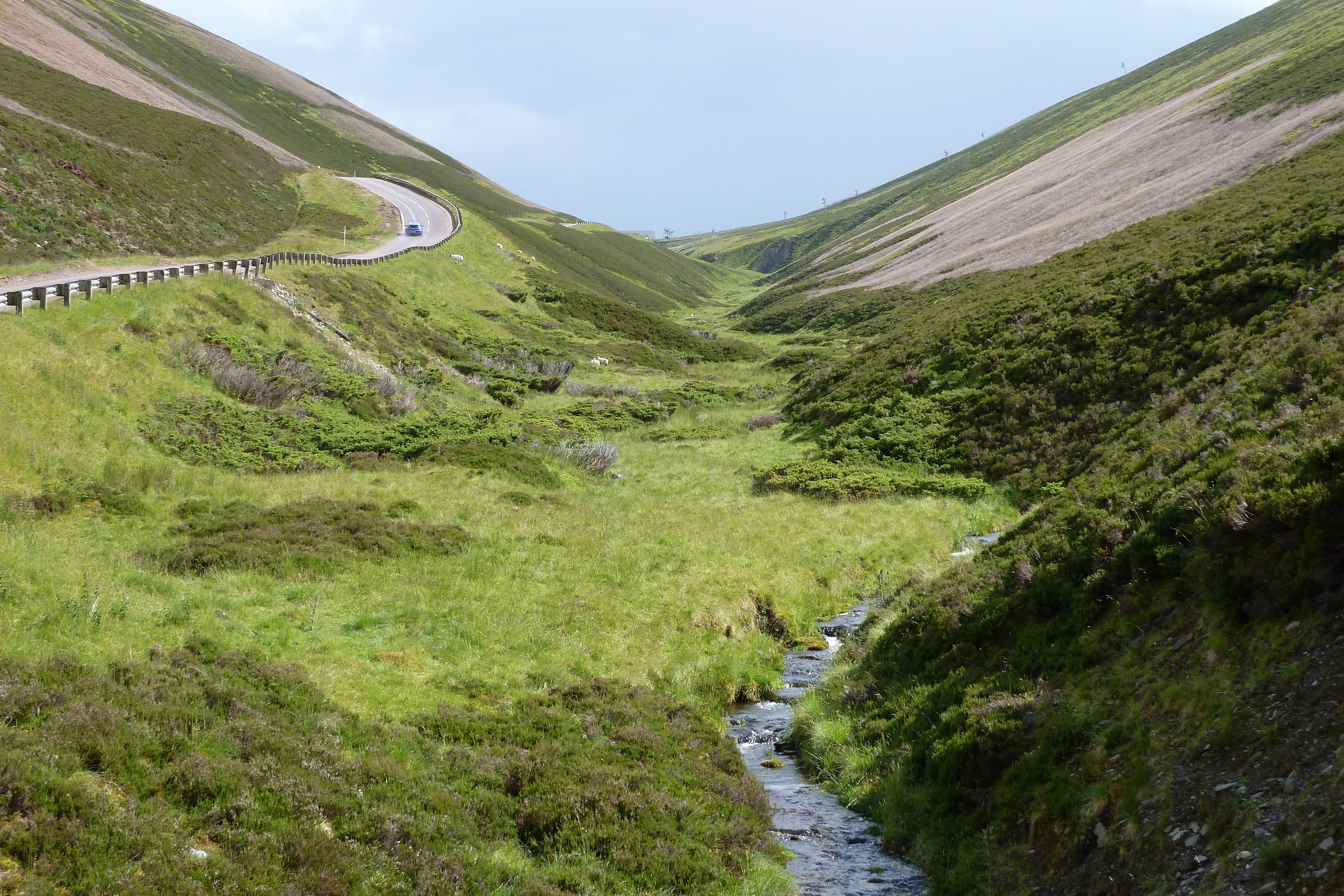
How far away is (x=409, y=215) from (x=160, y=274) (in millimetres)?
55926

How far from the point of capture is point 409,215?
276 feet

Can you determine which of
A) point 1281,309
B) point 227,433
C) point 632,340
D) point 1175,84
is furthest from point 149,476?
point 1175,84

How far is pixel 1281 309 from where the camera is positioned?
2250 centimetres

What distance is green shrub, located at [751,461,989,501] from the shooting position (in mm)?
27312

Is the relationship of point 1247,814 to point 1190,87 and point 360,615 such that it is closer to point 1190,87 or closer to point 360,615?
point 360,615

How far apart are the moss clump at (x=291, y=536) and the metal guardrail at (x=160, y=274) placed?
1160cm

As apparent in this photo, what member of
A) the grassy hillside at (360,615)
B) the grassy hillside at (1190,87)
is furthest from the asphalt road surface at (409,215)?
the grassy hillside at (1190,87)

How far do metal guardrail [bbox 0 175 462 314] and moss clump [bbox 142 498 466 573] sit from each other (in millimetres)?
11599

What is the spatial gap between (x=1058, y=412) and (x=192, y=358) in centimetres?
3147

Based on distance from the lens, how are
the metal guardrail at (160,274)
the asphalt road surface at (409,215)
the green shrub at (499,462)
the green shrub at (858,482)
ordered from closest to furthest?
1. the metal guardrail at (160,274)
2. the green shrub at (858,482)
3. the green shrub at (499,462)
4. the asphalt road surface at (409,215)

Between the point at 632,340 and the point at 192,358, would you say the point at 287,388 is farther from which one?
the point at 632,340

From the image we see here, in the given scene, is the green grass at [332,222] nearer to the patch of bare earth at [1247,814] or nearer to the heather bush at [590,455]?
the heather bush at [590,455]

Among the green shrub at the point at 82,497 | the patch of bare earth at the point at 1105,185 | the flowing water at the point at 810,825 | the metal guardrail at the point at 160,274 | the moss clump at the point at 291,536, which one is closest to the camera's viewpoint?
the flowing water at the point at 810,825

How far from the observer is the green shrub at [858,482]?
1075 inches
